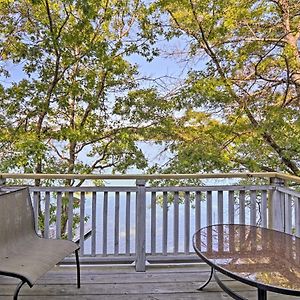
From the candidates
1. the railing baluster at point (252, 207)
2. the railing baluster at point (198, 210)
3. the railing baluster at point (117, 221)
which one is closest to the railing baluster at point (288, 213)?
the railing baluster at point (252, 207)

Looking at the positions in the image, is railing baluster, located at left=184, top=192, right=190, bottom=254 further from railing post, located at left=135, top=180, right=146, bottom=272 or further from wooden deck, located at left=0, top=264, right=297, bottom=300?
railing post, located at left=135, top=180, right=146, bottom=272

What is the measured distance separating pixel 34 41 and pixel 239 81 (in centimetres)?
399

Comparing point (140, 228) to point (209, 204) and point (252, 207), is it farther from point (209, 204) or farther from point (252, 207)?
point (252, 207)

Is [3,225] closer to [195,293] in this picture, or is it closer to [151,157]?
[195,293]

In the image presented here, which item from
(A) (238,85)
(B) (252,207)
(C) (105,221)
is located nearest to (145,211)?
(C) (105,221)

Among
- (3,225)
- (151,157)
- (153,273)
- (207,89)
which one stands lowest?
(153,273)

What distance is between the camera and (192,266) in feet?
11.2

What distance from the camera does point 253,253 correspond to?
209cm

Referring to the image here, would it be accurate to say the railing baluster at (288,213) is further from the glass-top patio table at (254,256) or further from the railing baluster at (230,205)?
the glass-top patio table at (254,256)

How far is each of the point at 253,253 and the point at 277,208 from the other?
1479mm

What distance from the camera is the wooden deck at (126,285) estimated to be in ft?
8.84

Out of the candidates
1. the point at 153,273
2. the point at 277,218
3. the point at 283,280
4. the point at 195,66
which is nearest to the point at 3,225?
the point at 153,273

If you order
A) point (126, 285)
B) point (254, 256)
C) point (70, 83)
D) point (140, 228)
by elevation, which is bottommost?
point (126, 285)

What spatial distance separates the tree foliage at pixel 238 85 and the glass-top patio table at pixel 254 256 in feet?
12.8
